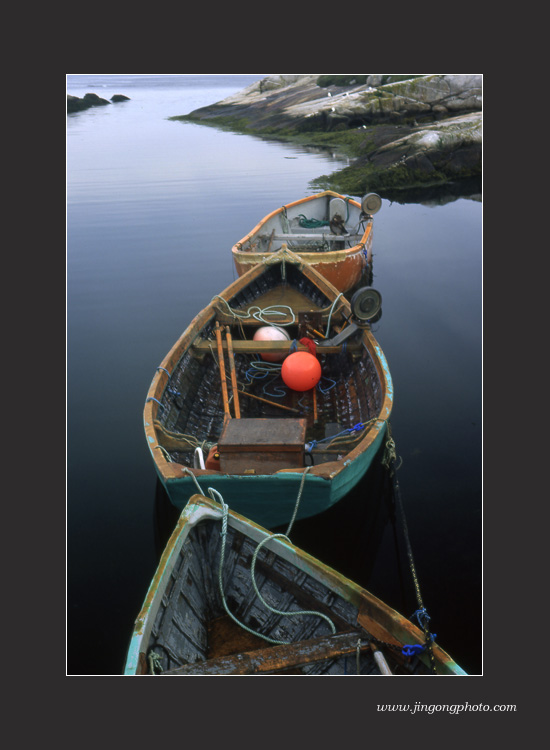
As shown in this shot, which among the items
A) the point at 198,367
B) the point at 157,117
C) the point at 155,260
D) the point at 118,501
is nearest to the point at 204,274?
the point at 155,260

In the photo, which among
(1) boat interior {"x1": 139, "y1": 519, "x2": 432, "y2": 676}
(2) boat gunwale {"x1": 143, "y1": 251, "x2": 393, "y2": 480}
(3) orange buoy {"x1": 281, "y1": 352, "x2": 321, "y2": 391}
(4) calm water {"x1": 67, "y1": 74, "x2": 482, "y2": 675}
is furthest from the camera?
(3) orange buoy {"x1": 281, "y1": 352, "x2": 321, "y2": 391}

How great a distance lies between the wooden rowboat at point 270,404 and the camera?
5.16 metres

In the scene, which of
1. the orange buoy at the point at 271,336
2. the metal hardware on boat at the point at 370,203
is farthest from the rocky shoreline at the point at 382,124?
the orange buoy at the point at 271,336

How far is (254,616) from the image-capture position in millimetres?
4660

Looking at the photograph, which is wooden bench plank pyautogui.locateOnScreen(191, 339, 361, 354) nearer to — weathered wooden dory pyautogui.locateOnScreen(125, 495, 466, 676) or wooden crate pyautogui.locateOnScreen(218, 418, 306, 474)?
wooden crate pyautogui.locateOnScreen(218, 418, 306, 474)

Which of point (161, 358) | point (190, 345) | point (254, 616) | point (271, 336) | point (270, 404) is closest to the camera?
point (254, 616)

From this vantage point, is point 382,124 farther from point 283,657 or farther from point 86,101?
point 86,101

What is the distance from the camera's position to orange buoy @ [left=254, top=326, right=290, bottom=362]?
8.73m

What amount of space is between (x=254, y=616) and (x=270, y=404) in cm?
398

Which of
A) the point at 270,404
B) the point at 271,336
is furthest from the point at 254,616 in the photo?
the point at 271,336

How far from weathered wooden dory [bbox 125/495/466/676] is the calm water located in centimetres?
171

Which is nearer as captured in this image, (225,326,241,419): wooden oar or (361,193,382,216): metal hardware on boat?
(225,326,241,419): wooden oar

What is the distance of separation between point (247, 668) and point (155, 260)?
607 inches

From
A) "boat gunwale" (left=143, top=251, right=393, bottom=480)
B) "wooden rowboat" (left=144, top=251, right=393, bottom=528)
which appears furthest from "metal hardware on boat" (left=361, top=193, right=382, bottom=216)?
"boat gunwale" (left=143, top=251, right=393, bottom=480)
